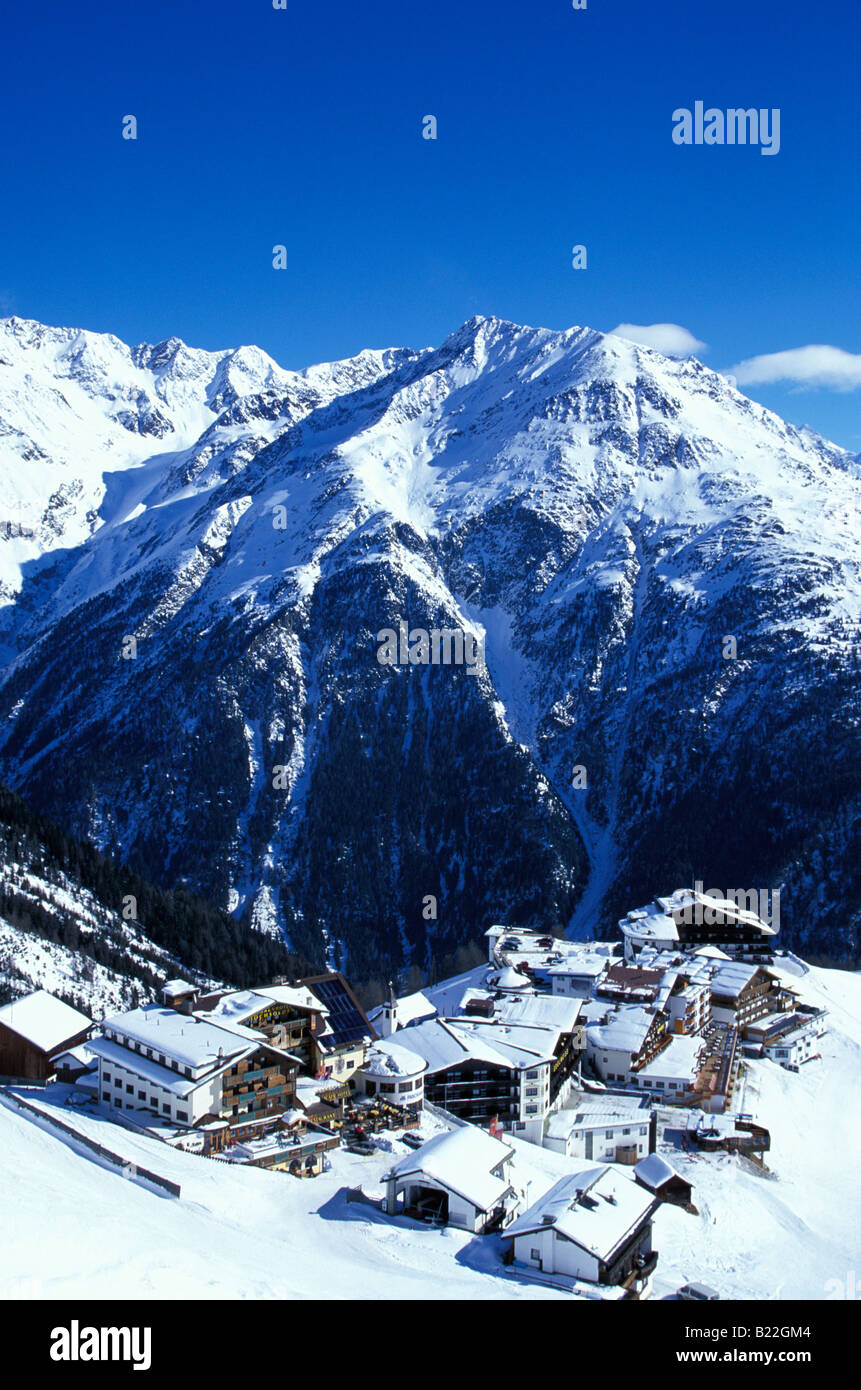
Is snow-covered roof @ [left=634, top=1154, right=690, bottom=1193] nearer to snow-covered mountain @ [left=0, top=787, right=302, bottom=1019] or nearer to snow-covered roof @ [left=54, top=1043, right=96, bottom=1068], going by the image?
snow-covered roof @ [left=54, top=1043, right=96, bottom=1068]

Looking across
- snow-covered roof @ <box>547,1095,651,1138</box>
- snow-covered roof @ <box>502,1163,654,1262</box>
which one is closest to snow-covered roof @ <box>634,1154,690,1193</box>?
snow-covered roof @ <box>502,1163,654,1262</box>

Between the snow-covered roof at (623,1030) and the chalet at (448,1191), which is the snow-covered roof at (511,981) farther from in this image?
the chalet at (448,1191)

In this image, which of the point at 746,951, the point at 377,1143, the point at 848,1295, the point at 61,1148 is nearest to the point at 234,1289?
the point at 61,1148

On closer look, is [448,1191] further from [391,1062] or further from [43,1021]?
[43,1021]
